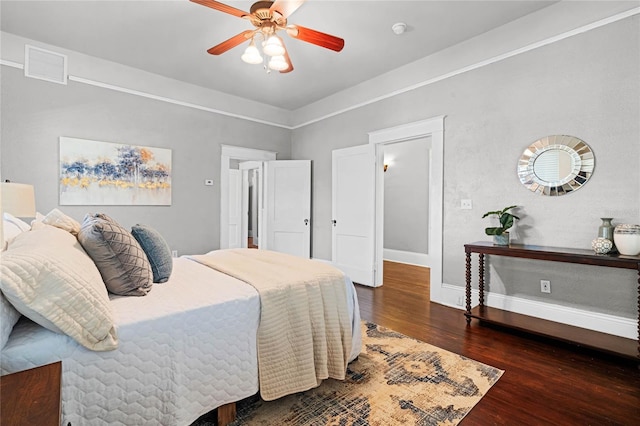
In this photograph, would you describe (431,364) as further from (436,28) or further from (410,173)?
(410,173)

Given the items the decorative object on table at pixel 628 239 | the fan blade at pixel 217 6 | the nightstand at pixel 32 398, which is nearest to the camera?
the nightstand at pixel 32 398

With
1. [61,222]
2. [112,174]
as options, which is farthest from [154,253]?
[112,174]

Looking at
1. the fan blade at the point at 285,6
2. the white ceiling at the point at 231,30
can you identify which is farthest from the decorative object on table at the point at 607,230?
the fan blade at the point at 285,6

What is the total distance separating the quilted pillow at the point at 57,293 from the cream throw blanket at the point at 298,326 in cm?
73

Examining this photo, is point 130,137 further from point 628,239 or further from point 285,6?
point 628,239

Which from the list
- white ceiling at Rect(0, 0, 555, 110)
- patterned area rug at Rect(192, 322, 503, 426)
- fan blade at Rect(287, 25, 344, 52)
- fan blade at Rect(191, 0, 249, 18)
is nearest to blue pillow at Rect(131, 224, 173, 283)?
patterned area rug at Rect(192, 322, 503, 426)

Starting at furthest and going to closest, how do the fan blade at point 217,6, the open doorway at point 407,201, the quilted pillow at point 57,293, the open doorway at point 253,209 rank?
1. the open doorway at point 253,209
2. the open doorway at point 407,201
3. the fan blade at point 217,6
4. the quilted pillow at point 57,293

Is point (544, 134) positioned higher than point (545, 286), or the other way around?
point (544, 134)

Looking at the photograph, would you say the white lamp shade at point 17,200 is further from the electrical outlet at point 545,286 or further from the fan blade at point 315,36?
the electrical outlet at point 545,286

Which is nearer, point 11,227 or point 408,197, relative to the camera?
point 11,227

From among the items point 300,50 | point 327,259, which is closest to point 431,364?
point 327,259

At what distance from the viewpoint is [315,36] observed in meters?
2.39

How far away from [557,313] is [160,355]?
10.4 feet

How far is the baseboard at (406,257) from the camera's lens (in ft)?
19.5
